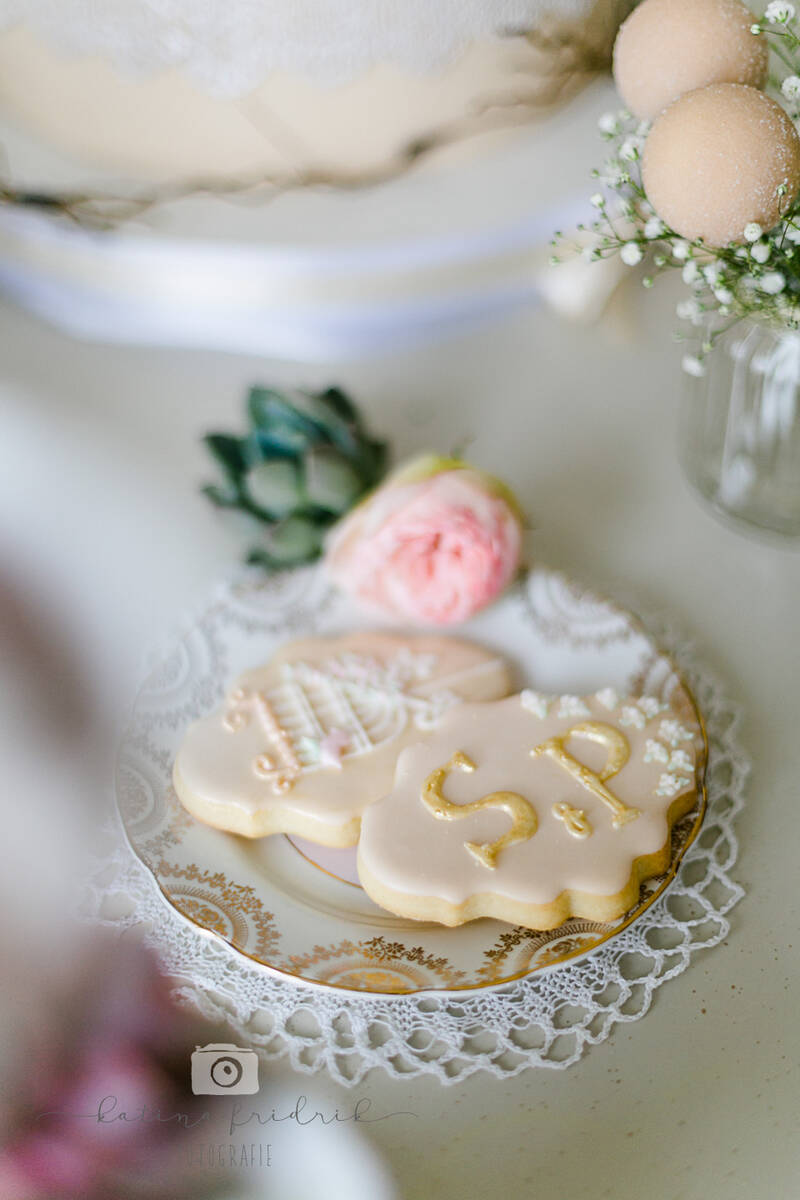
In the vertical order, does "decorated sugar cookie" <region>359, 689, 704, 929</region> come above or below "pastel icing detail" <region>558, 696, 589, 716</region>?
below

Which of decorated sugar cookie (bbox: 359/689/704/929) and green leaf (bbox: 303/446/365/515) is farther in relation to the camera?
green leaf (bbox: 303/446/365/515)

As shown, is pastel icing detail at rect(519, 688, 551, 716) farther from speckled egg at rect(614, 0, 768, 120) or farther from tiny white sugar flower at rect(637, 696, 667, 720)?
speckled egg at rect(614, 0, 768, 120)

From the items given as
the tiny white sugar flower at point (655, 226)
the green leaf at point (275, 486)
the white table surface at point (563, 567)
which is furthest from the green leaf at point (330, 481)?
the tiny white sugar flower at point (655, 226)

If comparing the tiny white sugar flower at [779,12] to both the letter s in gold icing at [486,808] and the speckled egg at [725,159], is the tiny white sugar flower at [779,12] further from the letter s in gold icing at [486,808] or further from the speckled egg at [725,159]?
the letter s in gold icing at [486,808]

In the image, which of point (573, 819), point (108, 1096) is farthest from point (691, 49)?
point (108, 1096)

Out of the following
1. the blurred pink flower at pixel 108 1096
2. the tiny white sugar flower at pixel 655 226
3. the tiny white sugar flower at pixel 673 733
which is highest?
the tiny white sugar flower at pixel 655 226

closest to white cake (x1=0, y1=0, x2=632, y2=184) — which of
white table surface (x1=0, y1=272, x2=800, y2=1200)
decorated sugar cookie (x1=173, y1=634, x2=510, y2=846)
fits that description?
white table surface (x1=0, y1=272, x2=800, y2=1200)
